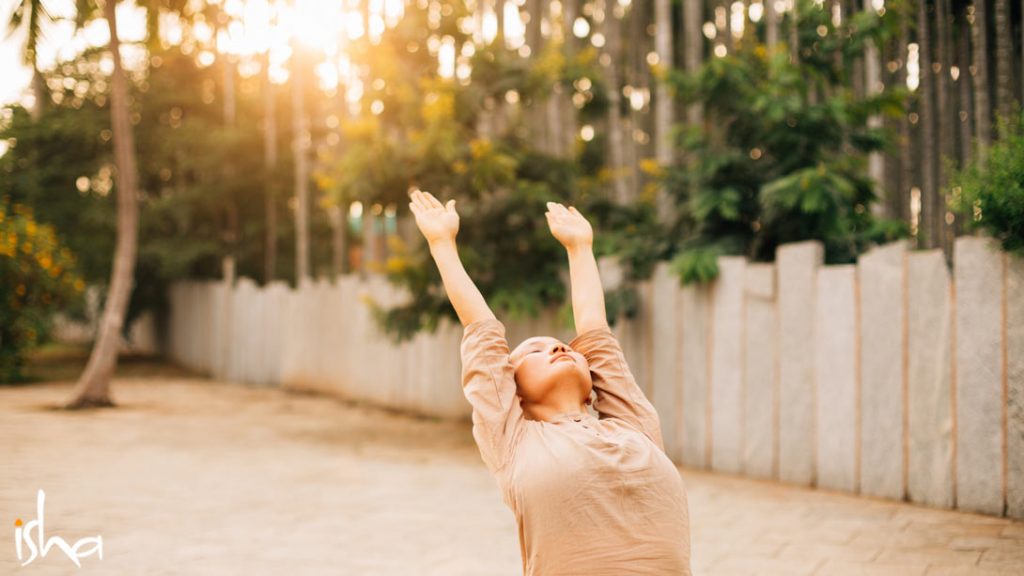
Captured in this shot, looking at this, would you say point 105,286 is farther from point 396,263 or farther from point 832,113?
point 832,113

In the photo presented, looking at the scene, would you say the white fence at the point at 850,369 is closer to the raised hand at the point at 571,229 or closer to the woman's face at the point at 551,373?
the raised hand at the point at 571,229

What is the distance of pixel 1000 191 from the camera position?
215 inches

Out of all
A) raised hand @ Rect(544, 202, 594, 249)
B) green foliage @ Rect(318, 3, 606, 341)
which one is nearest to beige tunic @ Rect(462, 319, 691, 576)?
raised hand @ Rect(544, 202, 594, 249)

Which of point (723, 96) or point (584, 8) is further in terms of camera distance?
point (584, 8)

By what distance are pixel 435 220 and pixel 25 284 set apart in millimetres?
14441

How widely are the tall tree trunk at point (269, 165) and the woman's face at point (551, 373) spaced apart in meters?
16.0

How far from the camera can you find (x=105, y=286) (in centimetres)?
2014

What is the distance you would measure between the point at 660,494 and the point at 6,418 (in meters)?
10.6

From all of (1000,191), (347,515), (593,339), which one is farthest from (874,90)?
(593,339)

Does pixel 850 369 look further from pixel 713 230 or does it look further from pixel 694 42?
pixel 694 42

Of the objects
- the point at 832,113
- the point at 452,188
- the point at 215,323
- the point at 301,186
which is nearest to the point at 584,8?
the point at 301,186

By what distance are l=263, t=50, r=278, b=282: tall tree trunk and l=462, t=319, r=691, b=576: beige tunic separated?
16113mm

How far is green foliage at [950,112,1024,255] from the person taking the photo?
213 inches

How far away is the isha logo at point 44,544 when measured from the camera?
5.04 meters
